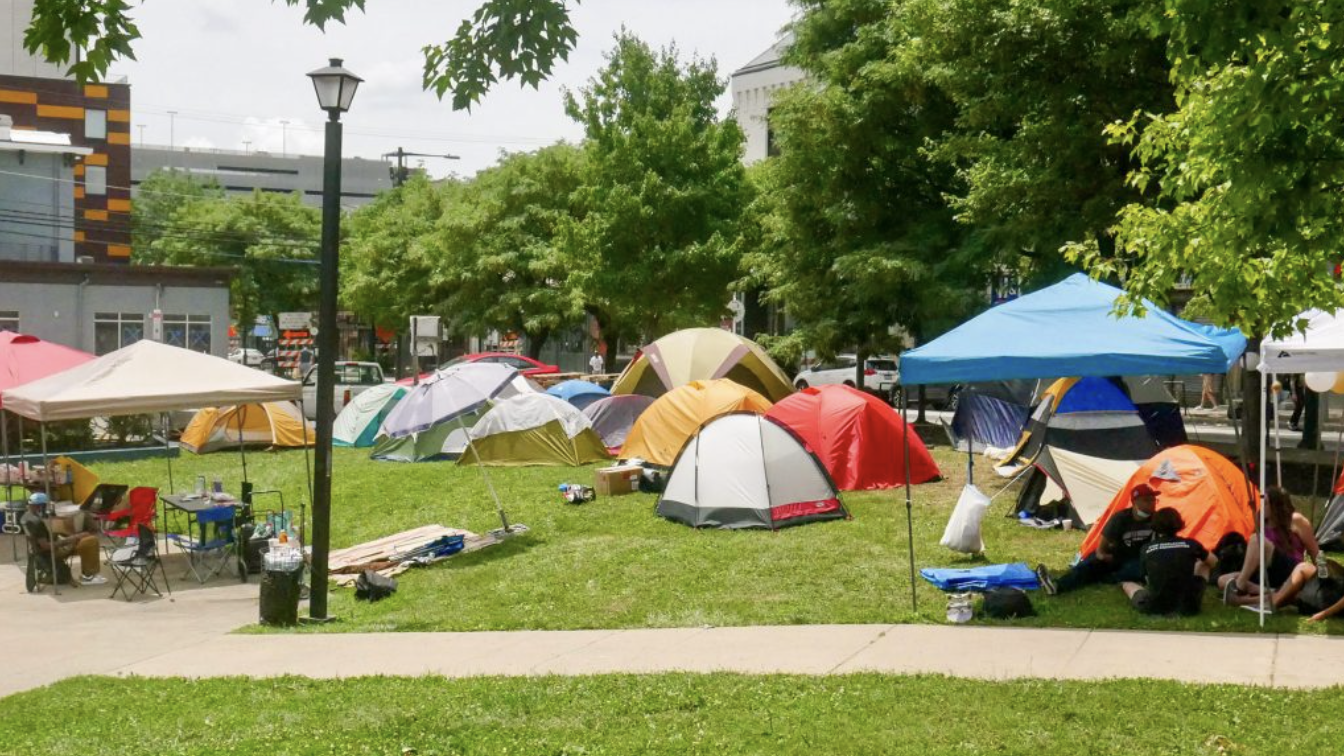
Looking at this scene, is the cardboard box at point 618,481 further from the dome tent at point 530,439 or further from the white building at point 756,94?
the white building at point 756,94

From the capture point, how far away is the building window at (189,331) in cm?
3950

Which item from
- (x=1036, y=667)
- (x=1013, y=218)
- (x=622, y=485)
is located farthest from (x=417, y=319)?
(x=1036, y=667)

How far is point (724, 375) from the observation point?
79.9 ft

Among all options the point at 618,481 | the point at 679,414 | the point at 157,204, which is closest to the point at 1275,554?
the point at 618,481

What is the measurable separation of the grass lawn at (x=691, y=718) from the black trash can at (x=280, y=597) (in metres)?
2.82

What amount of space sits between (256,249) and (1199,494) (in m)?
63.4

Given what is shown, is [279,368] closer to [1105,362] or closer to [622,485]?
[622,485]

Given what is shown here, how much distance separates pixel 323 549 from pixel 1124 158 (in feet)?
42.9

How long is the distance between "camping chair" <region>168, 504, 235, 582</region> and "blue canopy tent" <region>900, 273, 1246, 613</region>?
785 centimetres

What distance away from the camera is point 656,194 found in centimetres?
3450

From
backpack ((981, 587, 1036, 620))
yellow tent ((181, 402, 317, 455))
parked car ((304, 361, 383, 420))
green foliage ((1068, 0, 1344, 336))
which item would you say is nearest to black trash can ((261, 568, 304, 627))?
backpack ((981, 587, 1036, 620))

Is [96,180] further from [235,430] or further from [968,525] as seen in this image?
[968,525]

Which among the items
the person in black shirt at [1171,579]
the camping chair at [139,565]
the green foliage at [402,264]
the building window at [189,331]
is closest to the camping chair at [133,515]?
the camping chair at [139,565]

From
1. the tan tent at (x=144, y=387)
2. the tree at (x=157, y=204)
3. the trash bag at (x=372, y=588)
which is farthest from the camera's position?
the tree at (x=157, y=204)
